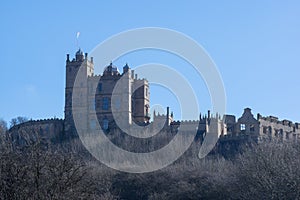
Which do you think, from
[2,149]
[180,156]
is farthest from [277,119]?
[2,149]

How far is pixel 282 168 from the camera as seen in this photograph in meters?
44.1

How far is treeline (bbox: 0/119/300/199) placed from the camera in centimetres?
2822

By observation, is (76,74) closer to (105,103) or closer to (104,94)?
(104,94)

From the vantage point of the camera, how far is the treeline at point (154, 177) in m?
28.2

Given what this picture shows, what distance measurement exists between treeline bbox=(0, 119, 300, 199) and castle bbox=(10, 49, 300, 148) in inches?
208

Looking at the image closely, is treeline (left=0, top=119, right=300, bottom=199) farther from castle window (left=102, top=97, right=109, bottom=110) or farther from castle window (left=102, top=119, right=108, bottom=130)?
castle window (left=102, top=97, right=109, bottom=110)

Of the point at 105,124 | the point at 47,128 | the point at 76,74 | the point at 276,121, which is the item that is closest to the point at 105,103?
the point at 105,124

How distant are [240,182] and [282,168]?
23.6 ft

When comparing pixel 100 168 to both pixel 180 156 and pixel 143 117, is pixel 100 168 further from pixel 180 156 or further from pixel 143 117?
pixel 143 117

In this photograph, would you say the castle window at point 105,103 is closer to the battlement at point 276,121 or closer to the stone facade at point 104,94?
the stone facade at point 104,94

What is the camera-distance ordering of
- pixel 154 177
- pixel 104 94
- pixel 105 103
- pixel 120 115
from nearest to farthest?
pixel 154 177 → pixel 120 115 → pixel 105 103 → pixel 104 94

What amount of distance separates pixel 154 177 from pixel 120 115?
17835 mm

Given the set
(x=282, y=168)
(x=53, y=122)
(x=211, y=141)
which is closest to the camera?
(x=282, y=168)

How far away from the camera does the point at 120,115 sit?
83.3 metres
